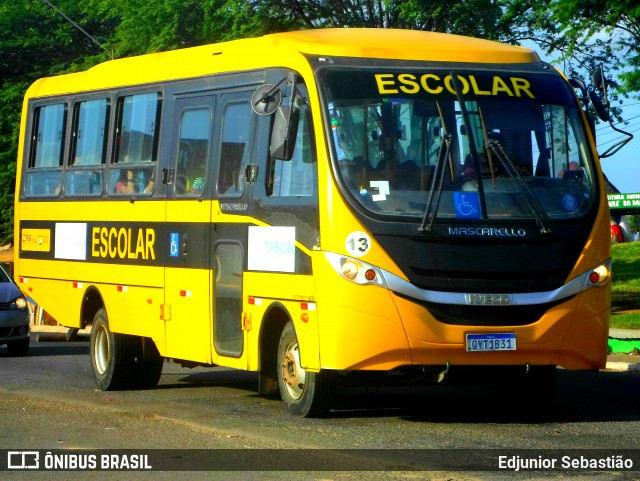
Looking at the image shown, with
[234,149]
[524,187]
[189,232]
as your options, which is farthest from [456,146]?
[189,232]

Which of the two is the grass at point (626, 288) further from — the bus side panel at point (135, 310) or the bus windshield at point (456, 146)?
the bus windshield at point (456, 146)

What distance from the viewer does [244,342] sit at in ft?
43.4

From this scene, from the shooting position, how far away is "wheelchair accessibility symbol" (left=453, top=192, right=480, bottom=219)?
11922 millimetres

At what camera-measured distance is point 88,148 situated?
55.8 feet

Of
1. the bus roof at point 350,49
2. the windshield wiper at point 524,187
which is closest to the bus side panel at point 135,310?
the bus roof at point 350,49

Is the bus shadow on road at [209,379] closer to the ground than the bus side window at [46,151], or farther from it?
closer to the ground

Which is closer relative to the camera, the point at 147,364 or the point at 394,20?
the point at 147,364

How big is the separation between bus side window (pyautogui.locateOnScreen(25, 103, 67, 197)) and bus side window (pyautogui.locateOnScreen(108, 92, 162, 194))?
5.17ft

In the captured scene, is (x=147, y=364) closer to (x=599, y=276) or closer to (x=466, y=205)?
(x=466, y=205)

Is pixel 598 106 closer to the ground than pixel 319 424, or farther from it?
farther from it

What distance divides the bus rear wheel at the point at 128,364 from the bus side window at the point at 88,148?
1672mm

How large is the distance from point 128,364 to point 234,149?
3.41 m

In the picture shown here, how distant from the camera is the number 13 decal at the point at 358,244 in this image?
459 inches

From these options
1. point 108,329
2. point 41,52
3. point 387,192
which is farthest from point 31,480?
point 41,52
